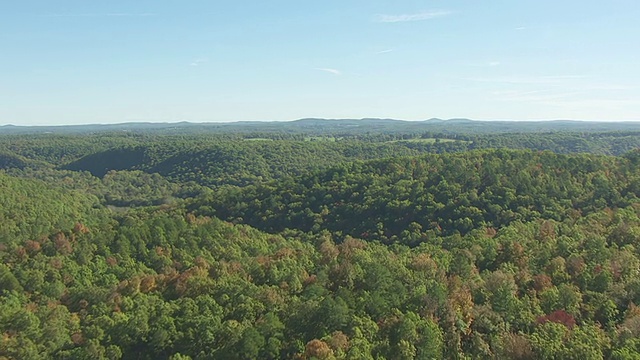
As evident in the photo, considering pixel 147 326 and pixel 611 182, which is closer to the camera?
pixel 147 326

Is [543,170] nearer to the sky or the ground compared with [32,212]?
nearer to the sky

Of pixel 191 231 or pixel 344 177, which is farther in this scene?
pixel 344 177

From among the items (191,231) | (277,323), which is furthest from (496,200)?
(277,323)

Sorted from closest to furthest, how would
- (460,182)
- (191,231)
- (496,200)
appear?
1. (191,231)
2. (496,200)
3. (460,182)

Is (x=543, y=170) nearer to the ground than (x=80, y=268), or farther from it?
farther from it

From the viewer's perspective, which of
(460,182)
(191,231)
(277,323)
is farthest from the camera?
(460,182)

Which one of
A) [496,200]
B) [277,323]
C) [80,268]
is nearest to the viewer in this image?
[277,323]

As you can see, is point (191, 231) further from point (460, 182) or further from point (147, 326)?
point (460, 182)

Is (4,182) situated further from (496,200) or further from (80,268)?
(496,200)

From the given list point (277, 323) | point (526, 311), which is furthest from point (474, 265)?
point (277, 323)
